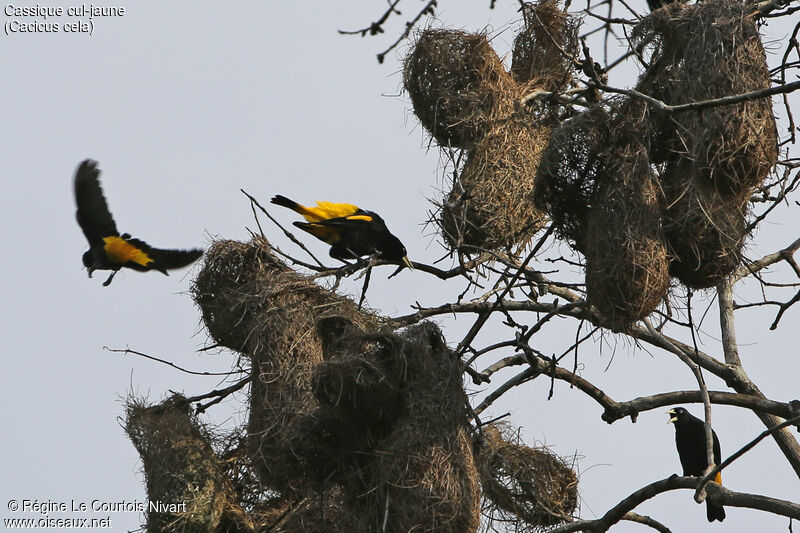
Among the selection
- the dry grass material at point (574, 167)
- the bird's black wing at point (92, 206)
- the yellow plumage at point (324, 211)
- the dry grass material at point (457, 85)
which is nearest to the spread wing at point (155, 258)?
the bird's black wing at point (92, 206)

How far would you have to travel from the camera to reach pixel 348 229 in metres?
5.60

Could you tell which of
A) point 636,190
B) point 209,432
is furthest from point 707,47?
point 209,432

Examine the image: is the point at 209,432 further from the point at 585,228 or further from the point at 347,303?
the point at 585,228

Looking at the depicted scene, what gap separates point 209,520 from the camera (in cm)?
409

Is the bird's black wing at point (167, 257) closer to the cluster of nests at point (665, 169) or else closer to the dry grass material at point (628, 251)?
the cluster of nests at point (665, 169)

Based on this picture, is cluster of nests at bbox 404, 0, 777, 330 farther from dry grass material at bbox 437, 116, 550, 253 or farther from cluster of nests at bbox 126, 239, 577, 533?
cluster of nests at bbox 126, 239, 577, 533

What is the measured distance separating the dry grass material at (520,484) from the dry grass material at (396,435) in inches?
14.0

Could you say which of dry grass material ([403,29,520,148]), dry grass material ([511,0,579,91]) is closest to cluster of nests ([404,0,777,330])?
dry grass material ([403,29,520,148])

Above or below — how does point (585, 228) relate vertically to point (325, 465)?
above

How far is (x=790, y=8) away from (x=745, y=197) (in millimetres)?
746

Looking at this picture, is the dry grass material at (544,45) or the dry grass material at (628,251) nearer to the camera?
the dry grass material at (628,251)

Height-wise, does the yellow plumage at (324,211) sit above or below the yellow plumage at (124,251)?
above

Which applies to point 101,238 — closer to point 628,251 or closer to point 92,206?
point 92,206

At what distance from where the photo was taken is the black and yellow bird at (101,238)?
538 centimetres
